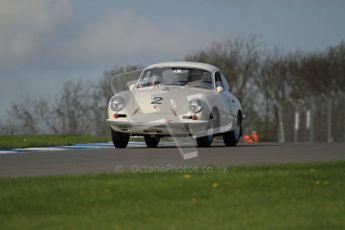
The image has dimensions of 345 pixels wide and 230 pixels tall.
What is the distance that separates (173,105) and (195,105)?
0.41m

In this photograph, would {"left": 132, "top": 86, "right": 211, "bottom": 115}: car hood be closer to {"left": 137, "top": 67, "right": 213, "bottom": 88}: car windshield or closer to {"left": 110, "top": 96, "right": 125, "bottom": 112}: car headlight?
{"left": 110, "top": 96, "right": 125, "bottom": 112}: car headlight

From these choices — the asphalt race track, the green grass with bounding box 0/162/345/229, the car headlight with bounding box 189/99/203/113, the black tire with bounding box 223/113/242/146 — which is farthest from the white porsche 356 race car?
the green grass with bounding box 0/162/345/229

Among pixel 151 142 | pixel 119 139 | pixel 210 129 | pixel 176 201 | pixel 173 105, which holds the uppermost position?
pixel 176 201

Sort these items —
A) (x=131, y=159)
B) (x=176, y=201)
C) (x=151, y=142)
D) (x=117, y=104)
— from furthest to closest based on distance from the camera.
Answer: (x=151, y=142)
(x=117, y=104)
(x=131, y=159)
(x=176, y=201)

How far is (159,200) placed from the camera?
361 inches

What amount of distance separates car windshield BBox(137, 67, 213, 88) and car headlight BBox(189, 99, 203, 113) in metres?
1.16

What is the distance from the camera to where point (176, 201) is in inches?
359

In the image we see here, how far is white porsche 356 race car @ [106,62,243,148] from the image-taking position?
1762cm

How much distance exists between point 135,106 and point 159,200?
8.63 metres

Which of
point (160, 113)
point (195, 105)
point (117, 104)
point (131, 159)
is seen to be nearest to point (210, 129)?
point (195, 105)

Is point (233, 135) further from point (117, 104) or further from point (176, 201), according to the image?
point (176, 201)

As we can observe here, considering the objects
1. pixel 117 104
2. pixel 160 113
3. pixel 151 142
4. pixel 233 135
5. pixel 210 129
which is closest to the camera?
pixel 160 113

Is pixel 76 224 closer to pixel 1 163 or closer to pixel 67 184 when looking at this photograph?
pixel 67 184

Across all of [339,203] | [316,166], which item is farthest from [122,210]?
[316,166]
